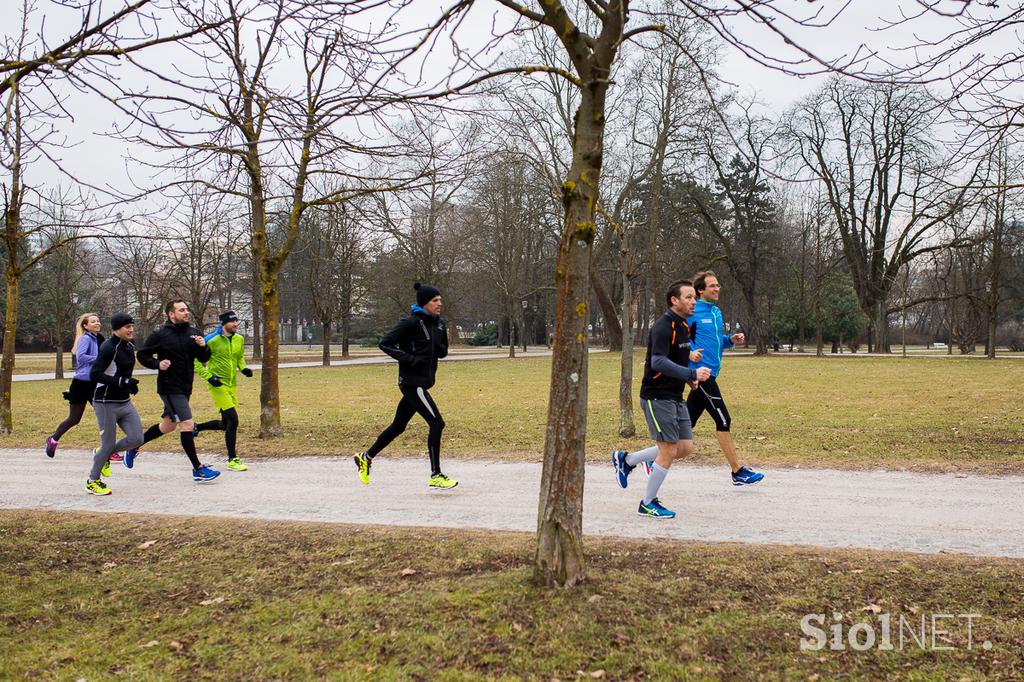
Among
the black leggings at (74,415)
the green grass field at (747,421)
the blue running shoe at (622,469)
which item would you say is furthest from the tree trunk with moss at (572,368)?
the black leggings at (74,415)

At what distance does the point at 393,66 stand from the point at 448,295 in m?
44.0

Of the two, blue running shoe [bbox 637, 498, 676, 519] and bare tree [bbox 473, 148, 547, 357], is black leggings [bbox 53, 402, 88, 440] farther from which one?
bare tree [bbox 473, 148, 547, 357]

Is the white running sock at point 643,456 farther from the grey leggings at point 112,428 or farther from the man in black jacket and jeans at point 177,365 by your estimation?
the grey leggings at point 112,428

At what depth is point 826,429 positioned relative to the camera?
1141cm

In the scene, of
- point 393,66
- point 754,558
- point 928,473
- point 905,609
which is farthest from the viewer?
point 928,473


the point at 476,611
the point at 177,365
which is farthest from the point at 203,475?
the point at 476,611

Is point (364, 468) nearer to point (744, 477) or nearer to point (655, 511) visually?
point (655, 511)

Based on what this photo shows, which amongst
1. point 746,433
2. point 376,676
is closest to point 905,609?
point 376,676

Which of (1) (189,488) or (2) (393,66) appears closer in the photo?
(2) (393,66)

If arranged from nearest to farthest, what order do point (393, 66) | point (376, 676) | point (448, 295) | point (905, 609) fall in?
point (376, 676) → point (905, 609) → point (393, 66) → point (448, 295)

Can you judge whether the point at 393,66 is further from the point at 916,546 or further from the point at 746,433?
the point at 746,433

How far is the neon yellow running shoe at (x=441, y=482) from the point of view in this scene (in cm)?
772

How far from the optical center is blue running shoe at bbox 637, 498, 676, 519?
20.6 ft

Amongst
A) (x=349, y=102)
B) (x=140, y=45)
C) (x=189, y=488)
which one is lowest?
(x=189, y=488)
